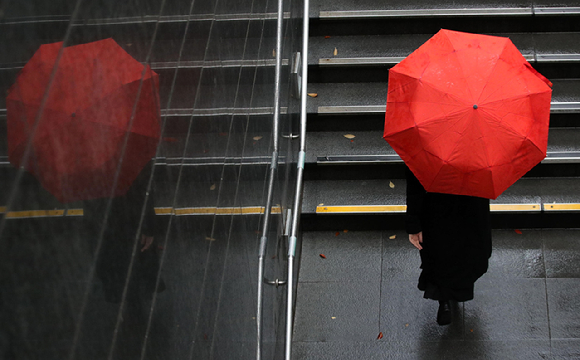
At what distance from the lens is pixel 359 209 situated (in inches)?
191

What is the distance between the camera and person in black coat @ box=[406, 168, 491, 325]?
379 centimetres

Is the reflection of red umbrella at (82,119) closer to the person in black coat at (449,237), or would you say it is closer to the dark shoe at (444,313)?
the person in black coat at (449,237)

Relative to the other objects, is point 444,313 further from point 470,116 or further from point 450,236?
point 470,116

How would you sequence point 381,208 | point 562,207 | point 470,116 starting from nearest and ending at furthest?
point 470,116
point 562,207
point 381,208

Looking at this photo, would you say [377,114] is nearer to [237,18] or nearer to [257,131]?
[257,131]

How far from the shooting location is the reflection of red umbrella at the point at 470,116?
10.2ft

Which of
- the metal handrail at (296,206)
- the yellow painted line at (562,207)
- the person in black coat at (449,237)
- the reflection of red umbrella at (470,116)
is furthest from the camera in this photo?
the yellow painted line at (562,207)

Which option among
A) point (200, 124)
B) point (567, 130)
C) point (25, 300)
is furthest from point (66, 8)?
point (567, 130)

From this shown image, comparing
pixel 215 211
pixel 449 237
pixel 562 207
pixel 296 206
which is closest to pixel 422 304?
pixel 449 237

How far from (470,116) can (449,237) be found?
3.56ft

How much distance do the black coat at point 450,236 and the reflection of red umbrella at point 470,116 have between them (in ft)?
1.60

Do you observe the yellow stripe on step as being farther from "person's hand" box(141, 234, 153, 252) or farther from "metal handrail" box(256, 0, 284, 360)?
"person's hand" box(141, 234, 153, 252)

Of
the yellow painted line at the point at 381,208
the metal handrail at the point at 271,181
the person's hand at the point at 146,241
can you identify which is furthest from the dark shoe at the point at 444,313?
the person's hand at the point at 146,241

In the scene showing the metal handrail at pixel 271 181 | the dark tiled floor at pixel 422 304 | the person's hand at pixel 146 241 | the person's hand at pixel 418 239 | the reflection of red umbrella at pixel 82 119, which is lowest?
the dark tiled floor at pixel 422 304
